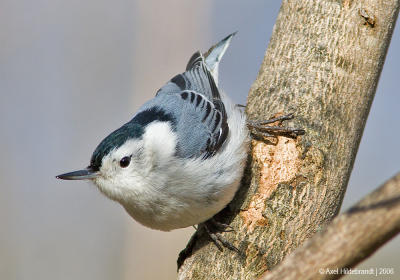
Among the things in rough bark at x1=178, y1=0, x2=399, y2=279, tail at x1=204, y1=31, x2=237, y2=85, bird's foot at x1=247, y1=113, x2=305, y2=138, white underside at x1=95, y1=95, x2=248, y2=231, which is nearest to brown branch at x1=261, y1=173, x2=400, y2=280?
rough bark at x1=178, y1=0, x2=399, y2=279

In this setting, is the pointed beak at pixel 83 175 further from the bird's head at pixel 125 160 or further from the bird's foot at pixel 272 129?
the bird's foot at pixel 272 129

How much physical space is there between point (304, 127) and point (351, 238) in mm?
1215

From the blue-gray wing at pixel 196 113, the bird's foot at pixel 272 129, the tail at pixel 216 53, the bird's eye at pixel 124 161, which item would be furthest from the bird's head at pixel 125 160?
the tail at pixel 216 53

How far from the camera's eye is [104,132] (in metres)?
5.17

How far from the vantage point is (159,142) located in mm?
2580

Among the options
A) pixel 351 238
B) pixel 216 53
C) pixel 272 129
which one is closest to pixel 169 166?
pixel 272 129

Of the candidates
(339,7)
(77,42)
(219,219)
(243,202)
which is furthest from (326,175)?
(77,42)

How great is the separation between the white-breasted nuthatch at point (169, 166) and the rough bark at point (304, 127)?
0.13m

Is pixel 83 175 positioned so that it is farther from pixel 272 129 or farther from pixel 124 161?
pixel 272 129

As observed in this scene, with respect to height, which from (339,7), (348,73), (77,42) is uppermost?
(77,42)

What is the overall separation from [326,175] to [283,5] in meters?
1.15

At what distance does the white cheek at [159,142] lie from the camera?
2.54 meters

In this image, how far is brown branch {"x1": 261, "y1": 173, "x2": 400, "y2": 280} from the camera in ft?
4.45

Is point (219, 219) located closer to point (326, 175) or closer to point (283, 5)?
point (326, 175)
